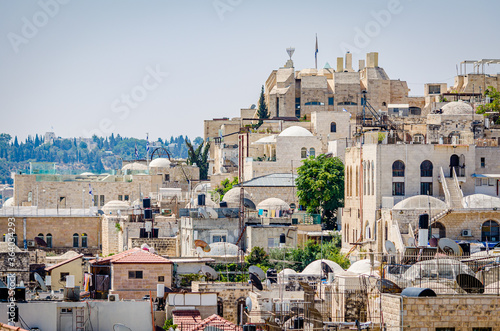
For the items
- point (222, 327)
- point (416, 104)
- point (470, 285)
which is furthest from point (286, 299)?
point (416, 104)

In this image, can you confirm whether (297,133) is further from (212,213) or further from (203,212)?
(212,213)

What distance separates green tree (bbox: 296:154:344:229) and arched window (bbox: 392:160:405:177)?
1006 centimetres

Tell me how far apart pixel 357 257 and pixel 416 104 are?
43826mm

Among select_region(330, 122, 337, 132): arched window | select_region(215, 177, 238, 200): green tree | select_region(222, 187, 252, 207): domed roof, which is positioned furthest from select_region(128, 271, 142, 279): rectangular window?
select_region(330, 122, 337, 132): arched window

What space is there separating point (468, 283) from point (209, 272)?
1493cm

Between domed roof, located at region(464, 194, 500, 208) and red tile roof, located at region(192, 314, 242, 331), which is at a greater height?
domed roof, located at region(464, 194, 500, 208)

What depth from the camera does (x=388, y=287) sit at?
27.3 m

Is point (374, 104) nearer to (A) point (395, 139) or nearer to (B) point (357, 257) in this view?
(A) point (395, 139)

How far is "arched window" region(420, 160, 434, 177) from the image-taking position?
50.8 m

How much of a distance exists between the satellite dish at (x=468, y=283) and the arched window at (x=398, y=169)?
24.3 meters

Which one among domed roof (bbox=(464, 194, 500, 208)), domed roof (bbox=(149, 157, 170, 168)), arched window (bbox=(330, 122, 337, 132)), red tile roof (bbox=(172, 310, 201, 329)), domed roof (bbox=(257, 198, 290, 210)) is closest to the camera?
red tile roof (bbox=(172, 310, 201, 329))

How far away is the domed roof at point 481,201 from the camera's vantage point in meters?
48.0

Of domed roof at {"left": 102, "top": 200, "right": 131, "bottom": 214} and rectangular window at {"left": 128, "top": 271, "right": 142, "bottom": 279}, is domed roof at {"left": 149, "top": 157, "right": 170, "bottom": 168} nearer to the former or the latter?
domed roof at {"left": 102, "top": 200, "right": 131, "bottom": 214}

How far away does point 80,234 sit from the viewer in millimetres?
63781
